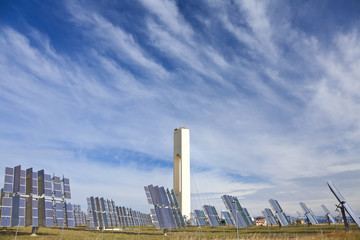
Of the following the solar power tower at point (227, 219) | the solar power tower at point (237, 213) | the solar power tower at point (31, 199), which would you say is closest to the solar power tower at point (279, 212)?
the solar power tower at point (237, 213)

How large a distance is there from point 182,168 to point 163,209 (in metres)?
32.9

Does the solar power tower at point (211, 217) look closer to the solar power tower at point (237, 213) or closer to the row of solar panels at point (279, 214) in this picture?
the solar power tower at point (237, 213)

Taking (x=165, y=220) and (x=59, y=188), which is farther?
(x=165, y=220)

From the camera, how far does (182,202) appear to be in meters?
62.9

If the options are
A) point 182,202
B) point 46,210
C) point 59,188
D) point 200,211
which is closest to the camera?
point 46,210

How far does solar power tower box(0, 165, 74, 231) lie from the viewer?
76.4 ft

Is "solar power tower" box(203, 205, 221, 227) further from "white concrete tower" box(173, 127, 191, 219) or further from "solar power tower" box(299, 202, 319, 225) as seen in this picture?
"solar power tower" box(299, 202, 319, 225)

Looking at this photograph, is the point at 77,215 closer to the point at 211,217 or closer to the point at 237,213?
the point at 211,217

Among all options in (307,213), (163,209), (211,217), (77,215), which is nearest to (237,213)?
(211,217)

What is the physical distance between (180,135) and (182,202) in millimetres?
16316

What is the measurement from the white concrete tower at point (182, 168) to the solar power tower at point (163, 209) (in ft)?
93.9

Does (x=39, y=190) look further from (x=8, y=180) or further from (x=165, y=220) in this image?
(x=165, y=220)

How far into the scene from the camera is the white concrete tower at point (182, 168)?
208 feet

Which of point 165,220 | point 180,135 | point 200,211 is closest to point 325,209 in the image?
point 200,211
